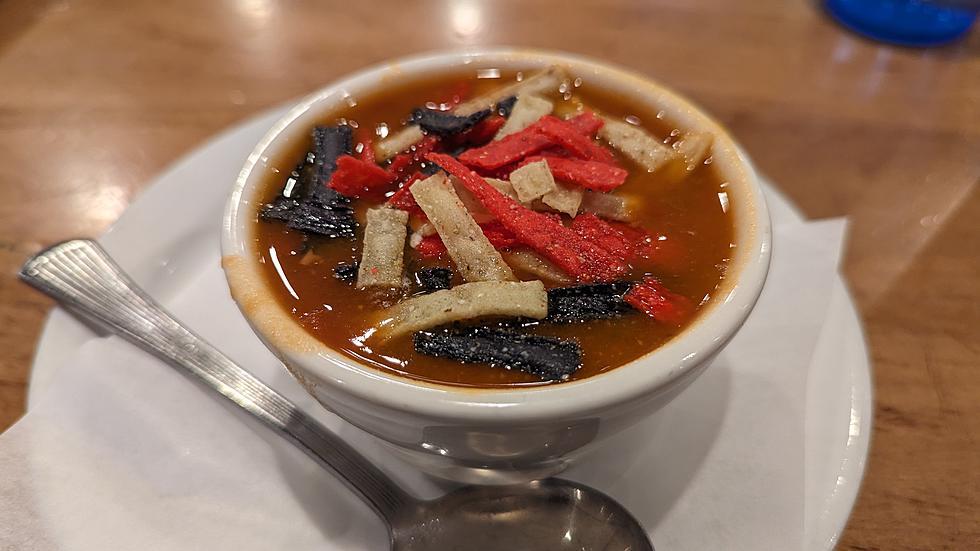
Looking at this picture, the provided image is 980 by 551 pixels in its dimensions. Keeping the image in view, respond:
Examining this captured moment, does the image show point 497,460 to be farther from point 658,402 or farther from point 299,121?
point 299,121

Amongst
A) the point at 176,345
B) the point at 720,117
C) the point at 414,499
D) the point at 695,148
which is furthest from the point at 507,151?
the point at 720,117

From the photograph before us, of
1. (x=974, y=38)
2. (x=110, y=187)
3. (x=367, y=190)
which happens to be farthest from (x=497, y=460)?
(x=974, y=38)

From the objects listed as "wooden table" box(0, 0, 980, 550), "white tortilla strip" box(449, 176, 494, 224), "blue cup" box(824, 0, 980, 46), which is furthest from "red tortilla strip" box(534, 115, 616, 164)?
"blue cup" box(824, 0, 980, 46)

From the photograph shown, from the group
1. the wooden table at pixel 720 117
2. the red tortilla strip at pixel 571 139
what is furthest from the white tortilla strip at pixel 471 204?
the wooden table at pixel 720 117

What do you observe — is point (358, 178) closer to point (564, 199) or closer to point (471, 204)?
point (471, 204)

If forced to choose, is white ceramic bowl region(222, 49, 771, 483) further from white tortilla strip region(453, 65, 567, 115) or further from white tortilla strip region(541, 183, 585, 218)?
white tortilla strip region(453, 65, 567, 115)

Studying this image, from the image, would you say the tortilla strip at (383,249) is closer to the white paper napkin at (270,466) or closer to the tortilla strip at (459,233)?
the tortilla strip at (459,233)
